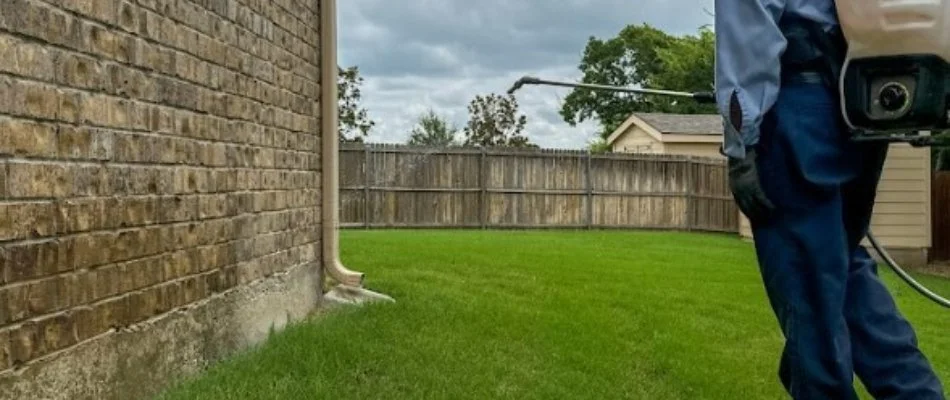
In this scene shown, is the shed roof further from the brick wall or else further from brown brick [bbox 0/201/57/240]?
brown brick [bbox 0/201/57/240]

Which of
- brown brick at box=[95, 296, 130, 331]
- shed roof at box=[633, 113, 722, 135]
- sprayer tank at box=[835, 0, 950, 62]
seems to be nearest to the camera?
sprayer tank at box=[835, 0, 950, 62]

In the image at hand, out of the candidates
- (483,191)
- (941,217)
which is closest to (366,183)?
(483,191)

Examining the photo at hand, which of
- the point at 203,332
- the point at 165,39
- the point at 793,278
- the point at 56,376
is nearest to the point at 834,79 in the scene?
the point at 793,278

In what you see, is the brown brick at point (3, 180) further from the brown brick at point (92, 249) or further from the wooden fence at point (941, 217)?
the wooden fence at point (941, 217)

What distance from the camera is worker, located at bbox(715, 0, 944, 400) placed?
200 centimetres

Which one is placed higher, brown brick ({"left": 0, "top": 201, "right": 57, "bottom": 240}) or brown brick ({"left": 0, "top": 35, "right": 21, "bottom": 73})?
brown brick ({"left": 0, "top": 35, "right": 21, "bottom": 73})

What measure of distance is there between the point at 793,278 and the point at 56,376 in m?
2.02

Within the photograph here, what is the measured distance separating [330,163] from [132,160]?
2725 millimetres

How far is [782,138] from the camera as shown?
2012 mm

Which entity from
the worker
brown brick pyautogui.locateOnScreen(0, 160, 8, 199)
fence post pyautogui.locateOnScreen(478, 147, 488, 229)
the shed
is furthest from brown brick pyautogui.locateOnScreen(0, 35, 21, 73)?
fence post pyautogui.locateOnScreen(478, 147, 488, 229)

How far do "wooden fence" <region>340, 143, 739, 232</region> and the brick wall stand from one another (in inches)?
477

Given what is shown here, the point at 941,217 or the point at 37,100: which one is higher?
the point at 37,100

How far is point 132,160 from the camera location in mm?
3230

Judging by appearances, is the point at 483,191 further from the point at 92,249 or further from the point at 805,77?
the point at 805,77
